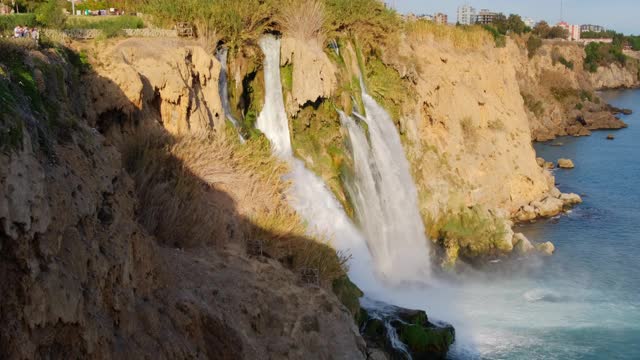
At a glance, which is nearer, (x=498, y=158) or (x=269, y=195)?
(x=269, y=195)

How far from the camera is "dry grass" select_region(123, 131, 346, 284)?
8.12 metres

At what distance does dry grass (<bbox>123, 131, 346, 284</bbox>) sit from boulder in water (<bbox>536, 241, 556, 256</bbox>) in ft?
38.9

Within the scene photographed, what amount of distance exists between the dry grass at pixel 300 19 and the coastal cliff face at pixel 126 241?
683 centimetres

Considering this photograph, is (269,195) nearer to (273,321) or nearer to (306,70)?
(273,321)

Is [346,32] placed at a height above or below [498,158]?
above

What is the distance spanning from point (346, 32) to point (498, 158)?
8.04m

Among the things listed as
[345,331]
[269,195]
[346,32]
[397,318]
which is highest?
[346,32]

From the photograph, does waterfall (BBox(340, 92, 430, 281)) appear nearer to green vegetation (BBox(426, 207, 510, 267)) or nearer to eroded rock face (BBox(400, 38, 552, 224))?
green vegetation (BBox(426, 207, 510, 267))

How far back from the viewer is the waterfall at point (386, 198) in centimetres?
1703

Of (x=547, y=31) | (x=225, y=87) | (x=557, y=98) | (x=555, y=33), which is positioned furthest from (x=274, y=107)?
(x=555, y=33)

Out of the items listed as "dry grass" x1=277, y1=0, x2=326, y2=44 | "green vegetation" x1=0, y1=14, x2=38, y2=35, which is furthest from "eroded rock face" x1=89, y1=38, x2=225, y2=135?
"dry grass" x1=277, y1=0, x2=326, y2=44

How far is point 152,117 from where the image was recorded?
10461mm

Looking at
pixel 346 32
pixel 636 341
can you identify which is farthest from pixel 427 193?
pixel 636 341

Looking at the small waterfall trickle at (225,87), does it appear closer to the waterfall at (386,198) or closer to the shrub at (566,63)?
the waterfall at (386,198)
